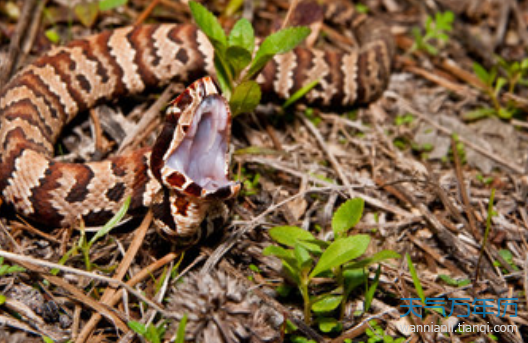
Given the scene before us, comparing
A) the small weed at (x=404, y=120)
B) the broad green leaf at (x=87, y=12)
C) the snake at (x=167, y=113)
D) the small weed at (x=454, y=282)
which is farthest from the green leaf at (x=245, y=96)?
the broad green leaf at (x=87, y=12)

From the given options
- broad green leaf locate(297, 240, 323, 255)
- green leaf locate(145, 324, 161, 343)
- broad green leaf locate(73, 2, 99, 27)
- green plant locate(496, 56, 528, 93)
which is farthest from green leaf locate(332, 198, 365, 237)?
broad green leaf locate(73, 2, 99, 27)


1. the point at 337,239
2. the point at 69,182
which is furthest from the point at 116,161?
the point at 337,239

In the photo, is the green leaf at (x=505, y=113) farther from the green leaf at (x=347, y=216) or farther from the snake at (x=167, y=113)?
the green leaf at (x=347, y=216)

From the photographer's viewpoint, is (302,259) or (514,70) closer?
(302,259)

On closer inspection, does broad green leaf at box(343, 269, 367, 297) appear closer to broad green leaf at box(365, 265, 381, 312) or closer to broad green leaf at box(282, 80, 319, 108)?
broad green leaf at box(365, 265, 381, 312)

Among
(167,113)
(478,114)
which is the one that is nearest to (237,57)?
(167,113)

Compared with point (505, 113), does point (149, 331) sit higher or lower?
higher

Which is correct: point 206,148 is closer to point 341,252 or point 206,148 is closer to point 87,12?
point 341,252
